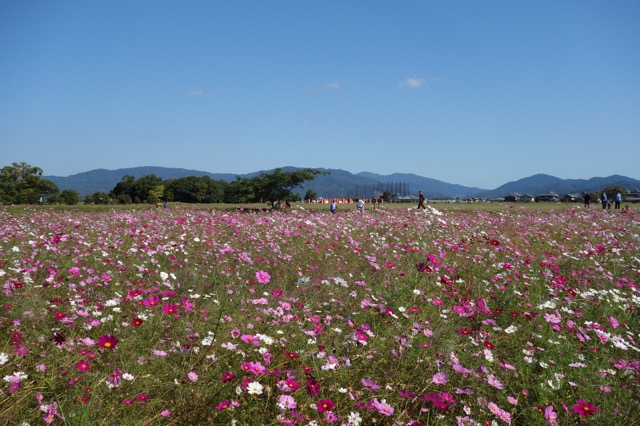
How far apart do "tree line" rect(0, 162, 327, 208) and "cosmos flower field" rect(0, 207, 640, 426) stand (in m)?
31.3

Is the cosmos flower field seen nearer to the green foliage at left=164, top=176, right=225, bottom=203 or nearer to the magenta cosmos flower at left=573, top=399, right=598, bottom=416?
the magenta cosmos flower at left=573, top=399, right=598, bottom=416

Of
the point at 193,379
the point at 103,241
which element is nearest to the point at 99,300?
the point at 193,379

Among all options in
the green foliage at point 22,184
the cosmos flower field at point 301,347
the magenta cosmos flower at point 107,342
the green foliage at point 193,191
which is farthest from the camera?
the green foliage at point 193,191

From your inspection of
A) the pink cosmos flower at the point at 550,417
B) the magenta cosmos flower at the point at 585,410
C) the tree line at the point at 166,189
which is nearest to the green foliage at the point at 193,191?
the tree line at the point at 166,189

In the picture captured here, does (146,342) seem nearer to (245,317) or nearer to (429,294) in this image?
(245,317)

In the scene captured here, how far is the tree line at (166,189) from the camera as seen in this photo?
37.9m

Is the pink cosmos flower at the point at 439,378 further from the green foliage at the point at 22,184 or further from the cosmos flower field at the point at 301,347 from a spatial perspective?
the green foliage at the point at 22,184

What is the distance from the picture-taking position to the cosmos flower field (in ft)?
7.21

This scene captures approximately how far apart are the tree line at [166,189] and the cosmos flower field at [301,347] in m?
31.3

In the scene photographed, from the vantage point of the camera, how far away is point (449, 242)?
795 centimetres

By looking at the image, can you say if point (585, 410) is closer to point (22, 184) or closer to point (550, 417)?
point (550, 417)

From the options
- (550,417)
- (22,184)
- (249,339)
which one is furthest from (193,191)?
(550,417)

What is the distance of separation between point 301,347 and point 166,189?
112 metres

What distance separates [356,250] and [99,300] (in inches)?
148
